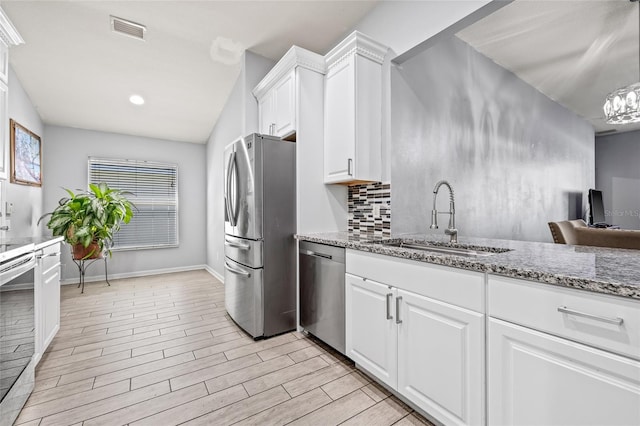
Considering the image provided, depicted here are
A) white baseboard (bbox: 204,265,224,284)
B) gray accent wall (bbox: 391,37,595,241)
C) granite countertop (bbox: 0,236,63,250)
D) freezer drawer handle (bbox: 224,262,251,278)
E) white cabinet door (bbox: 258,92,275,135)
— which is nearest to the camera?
granite countertop (bbox: 0,236,63,250)

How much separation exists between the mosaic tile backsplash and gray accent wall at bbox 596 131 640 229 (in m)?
1.29

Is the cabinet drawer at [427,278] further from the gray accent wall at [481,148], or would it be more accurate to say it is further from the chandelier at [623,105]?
the chandelier at [623,105]

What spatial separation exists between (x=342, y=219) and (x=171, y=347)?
1832 millimetres

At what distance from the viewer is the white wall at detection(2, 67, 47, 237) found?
10.2 feet

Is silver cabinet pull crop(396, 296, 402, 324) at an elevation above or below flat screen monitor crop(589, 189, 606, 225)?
below

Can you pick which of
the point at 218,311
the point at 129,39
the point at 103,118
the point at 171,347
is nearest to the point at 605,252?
the point at 171,347

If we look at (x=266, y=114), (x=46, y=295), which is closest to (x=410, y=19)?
(x=266, y=114)

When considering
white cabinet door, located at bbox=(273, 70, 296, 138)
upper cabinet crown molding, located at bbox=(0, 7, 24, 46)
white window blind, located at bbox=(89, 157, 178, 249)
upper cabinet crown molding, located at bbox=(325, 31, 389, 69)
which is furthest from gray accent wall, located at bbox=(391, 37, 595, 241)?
white window blind, located at bbox=(89, 157, 178, 249)

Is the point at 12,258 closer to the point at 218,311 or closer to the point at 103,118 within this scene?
the point at 218,311

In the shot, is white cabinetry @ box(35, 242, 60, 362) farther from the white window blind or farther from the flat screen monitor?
the flat screen monitor

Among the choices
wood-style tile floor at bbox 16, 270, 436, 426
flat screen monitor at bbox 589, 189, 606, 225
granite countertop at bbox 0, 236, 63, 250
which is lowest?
wood-style tile floor at bbox 16, 270, 436, 426

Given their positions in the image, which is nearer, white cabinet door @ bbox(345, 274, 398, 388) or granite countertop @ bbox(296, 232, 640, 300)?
granite countertop @ bbox(296, 232, 640, 300)

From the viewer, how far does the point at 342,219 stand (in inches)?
113

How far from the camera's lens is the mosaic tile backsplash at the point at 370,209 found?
2439 millimetres
